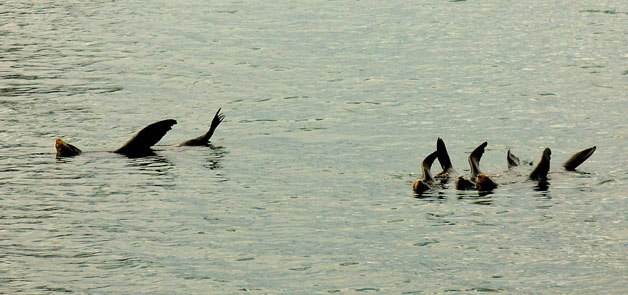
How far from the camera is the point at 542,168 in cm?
1777

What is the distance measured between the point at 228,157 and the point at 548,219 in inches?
230

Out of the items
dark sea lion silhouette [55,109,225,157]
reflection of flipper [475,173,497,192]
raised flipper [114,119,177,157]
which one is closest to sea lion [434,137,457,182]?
reflection of flipper [475,173,497,192]

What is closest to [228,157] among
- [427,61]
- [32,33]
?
[427,61]

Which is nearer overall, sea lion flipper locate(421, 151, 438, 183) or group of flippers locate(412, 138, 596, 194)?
group of flippers locate(412, 138, 596, 194)

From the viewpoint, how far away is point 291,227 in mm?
16188

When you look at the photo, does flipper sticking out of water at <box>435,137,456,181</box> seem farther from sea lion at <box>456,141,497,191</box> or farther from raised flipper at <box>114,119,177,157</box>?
raised flipper at <box>114,119,177,157</box>

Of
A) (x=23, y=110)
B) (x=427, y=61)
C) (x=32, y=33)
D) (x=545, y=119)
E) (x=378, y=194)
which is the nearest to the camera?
(x=378, y=194)

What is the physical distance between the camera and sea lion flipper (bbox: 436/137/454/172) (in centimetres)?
1784

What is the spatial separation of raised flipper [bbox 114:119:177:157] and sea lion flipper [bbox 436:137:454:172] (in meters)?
4.58

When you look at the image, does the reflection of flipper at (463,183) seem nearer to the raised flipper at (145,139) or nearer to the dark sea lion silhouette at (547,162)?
the dark sea lion silhouette at (547,162)

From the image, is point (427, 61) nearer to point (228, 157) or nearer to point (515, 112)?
point (515, 112)

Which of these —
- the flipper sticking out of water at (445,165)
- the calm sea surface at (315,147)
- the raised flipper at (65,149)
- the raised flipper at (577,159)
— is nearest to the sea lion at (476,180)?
the calm sea surface at (315,147)

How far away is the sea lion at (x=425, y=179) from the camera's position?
57.2ft

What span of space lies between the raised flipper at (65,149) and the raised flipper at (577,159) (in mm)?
7383
